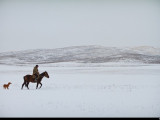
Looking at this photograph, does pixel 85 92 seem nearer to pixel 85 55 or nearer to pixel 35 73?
pixel 85 55

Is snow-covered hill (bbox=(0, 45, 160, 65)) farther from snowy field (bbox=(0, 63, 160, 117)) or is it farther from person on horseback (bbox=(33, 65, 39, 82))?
person on horseback (bbox=(33, 65, 39, 82))

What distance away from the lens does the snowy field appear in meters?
5.37

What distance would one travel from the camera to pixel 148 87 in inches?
218

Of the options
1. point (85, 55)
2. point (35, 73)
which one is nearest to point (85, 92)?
point (85, 55)

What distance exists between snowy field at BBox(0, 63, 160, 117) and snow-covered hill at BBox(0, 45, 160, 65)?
0.49ft

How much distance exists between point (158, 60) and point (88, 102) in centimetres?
199

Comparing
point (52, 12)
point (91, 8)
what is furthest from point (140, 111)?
point (52, 12)

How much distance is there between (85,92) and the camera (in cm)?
550

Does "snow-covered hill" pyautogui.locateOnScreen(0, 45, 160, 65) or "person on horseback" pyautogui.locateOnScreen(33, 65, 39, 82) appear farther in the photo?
"snow-covered hill" pyautogui.locateOnScreen(0, 45, 160, 65)

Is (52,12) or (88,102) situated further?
(52,12)

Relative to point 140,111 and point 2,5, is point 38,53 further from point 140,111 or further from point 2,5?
point 140,111

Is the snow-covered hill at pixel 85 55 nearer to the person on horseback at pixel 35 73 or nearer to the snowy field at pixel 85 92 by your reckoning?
the snowy field at pixel 85 92

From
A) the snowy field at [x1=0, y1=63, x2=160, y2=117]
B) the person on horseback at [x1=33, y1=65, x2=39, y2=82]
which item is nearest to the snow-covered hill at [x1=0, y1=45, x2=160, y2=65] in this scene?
the snowy field at [x1=0, y1=63, x2=160, y2=117]

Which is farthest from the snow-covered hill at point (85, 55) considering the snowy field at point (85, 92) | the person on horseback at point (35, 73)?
the person on horseback at point (35, 73)
